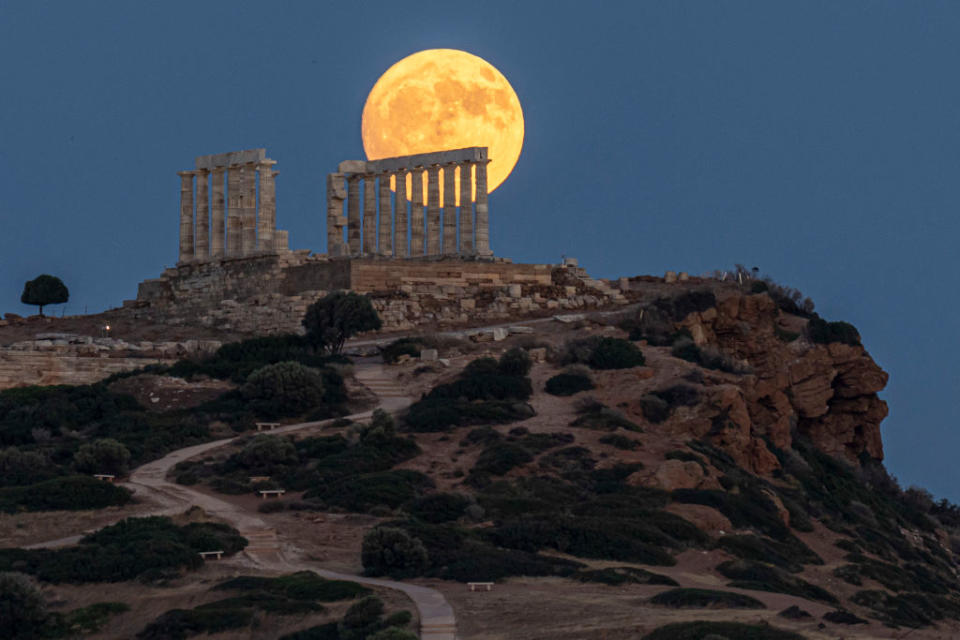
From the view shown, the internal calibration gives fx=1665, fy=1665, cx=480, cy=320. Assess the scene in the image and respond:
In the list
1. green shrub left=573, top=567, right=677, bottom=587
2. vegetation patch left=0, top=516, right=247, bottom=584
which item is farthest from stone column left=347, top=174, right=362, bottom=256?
green shrub left=573, top=567, right=677, bottom=587

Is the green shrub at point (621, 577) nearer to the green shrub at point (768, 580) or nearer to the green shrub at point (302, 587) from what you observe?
the green shrub at point (768, 580)

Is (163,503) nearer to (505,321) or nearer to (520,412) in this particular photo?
(520,412)

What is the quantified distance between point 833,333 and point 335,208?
24.4 meters

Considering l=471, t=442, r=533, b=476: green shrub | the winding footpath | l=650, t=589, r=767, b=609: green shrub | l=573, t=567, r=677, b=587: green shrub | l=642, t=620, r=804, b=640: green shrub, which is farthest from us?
l=471, t=442, r=533, b=476: green shrub

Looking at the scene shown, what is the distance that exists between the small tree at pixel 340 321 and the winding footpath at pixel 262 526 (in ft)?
21.8

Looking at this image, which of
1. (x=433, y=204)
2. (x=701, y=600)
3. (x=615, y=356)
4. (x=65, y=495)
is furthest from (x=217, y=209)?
(x=701, y=600)

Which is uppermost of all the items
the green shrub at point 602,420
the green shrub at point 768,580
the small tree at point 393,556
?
the green shrub at point 602,420

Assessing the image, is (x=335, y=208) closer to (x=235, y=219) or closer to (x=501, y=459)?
(x=235, y=219)

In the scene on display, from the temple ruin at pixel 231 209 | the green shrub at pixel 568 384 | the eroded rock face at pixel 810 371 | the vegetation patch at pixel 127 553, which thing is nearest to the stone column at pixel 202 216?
the temple ruin at pixel 231 209

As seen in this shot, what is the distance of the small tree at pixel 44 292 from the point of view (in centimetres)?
8100

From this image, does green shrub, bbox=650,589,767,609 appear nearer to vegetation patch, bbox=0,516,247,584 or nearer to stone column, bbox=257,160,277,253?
vegetation patch, bbox=0,516,247,584

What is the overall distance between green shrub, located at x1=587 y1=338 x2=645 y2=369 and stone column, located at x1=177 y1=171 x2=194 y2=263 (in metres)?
27.5

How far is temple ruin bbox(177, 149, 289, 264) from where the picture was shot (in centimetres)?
7356

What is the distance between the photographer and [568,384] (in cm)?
5225
